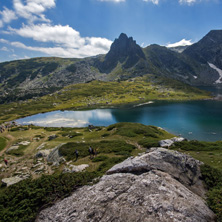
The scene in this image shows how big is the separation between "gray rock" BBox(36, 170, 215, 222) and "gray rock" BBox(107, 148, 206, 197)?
1881mm

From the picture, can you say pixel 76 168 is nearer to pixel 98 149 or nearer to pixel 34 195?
pixel 98 149

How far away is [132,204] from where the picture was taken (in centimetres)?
974

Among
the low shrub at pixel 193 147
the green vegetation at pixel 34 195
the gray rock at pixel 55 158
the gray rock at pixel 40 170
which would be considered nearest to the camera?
the green vegetation at pixel 34 195

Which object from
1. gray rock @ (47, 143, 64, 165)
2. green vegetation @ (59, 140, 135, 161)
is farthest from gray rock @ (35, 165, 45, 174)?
green vegetation @ (59, 140, 135, 161)

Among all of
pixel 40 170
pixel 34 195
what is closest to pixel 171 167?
pixel 34 195

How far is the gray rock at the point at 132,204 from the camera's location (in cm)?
891

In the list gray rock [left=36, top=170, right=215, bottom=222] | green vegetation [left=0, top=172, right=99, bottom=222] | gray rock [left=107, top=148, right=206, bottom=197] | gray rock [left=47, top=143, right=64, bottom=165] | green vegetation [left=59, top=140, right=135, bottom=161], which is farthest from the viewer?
green vegetation [left=59, top=140, right=135, bottom=161]

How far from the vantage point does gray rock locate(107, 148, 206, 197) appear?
14.0m

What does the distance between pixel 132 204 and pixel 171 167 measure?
7042mm

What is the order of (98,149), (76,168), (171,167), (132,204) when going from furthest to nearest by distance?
(98,149) → (76,168) → (171,167) → (132,204)

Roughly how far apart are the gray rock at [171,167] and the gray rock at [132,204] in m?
1.88

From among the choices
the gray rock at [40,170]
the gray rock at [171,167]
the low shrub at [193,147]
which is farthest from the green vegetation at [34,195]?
the low shrub at [193,147]

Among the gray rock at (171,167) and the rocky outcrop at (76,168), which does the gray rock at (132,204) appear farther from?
the rocky outcrop at (76,168)

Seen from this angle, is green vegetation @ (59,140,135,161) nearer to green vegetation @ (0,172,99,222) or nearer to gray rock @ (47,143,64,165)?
gray rock @ (47,143,64,165)
